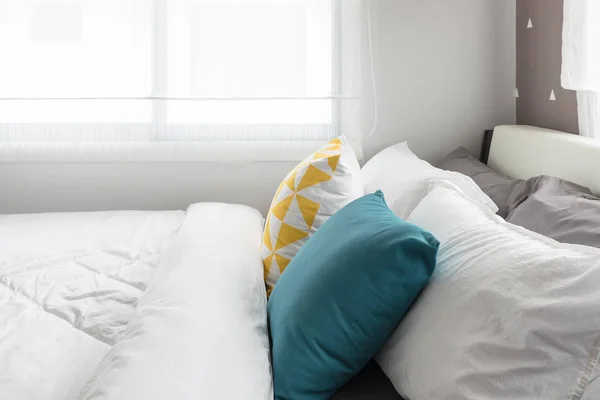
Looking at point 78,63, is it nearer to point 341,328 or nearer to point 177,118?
point 177,118

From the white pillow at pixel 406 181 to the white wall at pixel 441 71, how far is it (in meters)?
0.43

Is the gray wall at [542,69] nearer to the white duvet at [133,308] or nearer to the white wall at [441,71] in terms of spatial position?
the white wall at [441,71]

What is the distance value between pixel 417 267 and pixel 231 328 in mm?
345

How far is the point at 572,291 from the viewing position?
32.4 inches

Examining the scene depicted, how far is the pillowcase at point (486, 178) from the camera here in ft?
5.78

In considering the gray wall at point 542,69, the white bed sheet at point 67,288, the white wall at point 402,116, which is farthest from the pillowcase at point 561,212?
the white wall at point 402,116

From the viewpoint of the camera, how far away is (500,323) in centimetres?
89

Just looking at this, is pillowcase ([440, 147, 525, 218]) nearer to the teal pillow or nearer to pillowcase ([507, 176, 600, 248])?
pillowcase ([507, 176, 600, 248])

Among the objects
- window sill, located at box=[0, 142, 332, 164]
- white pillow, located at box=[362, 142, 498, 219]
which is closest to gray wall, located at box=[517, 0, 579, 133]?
white pillow, located at box=[362, 142, 498, 219]

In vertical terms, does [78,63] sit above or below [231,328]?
above

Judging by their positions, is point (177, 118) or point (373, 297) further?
point (177, 118)

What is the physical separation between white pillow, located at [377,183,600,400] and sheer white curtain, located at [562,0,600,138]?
807mm

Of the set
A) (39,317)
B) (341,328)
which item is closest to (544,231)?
(341,328)

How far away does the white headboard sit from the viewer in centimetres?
166
